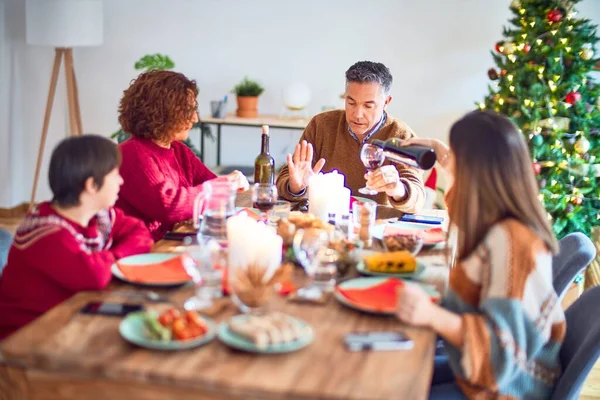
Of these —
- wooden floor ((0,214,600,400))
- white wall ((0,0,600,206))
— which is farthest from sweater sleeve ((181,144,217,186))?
white wall ((0,0,600,206))

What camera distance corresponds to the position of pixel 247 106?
5.09 metres

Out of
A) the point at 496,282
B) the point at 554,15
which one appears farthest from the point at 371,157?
the point at 554,15

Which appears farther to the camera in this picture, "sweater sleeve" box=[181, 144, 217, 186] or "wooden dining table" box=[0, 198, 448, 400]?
"sweater sleeve" box=[181, 144, 217, 186]

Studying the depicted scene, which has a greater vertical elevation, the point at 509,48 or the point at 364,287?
the point at 509,48

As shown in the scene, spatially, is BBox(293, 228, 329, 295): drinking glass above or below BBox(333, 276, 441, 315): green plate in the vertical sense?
above

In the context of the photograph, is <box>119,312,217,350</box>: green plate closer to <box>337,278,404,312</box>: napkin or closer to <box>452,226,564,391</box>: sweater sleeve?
<box>337,278,404,312</box>: napkin

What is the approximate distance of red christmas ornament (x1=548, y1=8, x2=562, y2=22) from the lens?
13.4 feet

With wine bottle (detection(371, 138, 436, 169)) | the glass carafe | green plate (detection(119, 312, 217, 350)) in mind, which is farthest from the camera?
wine bottle (detection(371, 138, 436, 169))

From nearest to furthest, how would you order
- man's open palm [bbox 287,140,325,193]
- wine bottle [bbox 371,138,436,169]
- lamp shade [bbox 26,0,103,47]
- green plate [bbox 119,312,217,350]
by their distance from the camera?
green plate [bbox 119,312,217,350]
wine bottle [bbox 371,138,436,169]
man's open palm [bbox 287,140,325,193]
lamp shade [bbox 26,0,103,47]

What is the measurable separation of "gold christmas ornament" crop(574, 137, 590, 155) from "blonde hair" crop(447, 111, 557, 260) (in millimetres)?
2427

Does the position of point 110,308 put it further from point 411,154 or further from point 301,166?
point 301,166

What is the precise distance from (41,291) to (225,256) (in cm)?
46

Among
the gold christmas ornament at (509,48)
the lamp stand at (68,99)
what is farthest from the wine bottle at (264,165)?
the lamp stand at (68,99)

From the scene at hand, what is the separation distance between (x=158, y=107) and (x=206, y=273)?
1085mm
